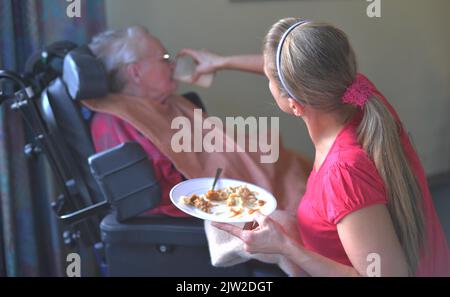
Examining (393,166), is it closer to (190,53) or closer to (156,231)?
(156,231)

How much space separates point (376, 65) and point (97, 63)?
1.60 m

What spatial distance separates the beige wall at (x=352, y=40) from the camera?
2.22m

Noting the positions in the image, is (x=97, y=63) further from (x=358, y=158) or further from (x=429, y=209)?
(x=429, y=209)

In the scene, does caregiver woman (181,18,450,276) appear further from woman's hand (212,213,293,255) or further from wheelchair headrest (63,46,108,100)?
wheelchair headrest (63,46,108,100)

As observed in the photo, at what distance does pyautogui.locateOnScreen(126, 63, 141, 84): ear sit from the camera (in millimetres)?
1793

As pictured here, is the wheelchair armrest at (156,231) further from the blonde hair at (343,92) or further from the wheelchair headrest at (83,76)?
the blonde hair at (343,92)

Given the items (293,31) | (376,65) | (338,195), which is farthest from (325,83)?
(376,65)

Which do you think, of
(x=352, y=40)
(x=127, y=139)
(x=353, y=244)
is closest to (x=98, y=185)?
(x=127, y=139)

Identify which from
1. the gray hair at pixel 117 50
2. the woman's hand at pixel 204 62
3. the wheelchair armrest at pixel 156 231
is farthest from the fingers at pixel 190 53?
the wheelchair armrest at pixel 156 231

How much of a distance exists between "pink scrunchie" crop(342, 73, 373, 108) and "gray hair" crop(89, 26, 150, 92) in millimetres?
894

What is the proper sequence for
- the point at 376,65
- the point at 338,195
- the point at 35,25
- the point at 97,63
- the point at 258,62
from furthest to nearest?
1. the point at 376,65
2. the point at 258,62
3. the point at 35,25
4. the point at 97,63
5. the point at 338,195

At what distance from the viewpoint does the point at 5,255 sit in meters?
1.82

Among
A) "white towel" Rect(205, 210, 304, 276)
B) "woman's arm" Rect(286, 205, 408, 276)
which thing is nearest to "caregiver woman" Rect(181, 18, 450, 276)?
"woman's arm" Rect(286, 205, 408, 276)
